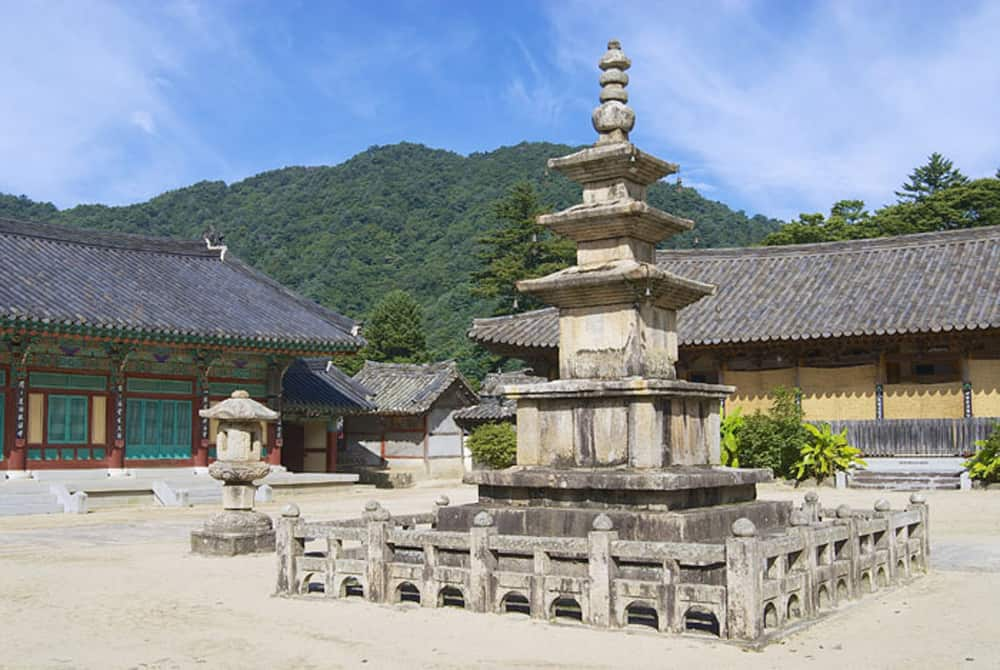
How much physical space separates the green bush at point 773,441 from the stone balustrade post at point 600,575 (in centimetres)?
1896

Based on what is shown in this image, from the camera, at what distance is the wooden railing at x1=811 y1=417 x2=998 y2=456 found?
86.3ft

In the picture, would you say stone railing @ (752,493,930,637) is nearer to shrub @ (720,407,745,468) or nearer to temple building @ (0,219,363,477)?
shrub @ (720,407,745,468)

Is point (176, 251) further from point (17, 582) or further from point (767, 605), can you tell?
point (767, 605)

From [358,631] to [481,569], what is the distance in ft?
4.04

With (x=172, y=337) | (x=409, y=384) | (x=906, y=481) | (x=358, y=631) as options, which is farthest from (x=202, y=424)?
(x=358, y=631)

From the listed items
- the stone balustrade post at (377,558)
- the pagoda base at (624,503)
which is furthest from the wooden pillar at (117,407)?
the stone balustrade post at (377,558)

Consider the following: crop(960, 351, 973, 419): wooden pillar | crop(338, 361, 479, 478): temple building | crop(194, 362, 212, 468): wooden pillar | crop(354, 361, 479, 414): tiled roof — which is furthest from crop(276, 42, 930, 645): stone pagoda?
crop(338, 361, 479, 478): temple building

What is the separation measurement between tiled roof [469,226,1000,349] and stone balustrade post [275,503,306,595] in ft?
61.5

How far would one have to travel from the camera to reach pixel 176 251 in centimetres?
3400

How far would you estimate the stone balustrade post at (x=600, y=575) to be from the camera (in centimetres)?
845

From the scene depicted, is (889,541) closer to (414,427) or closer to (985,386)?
(985,386)

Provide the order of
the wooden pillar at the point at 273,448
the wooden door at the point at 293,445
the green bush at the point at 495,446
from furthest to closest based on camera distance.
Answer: the wooden door at the point at 293,445, the green bush at the point at 495,446, the wooden pillar at the point at 273,448

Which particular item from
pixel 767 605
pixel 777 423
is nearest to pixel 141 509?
pixel 777 423

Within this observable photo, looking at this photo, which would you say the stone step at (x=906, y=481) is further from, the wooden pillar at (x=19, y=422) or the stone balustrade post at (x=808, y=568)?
the wooden pillar at (x=19, y=422)
